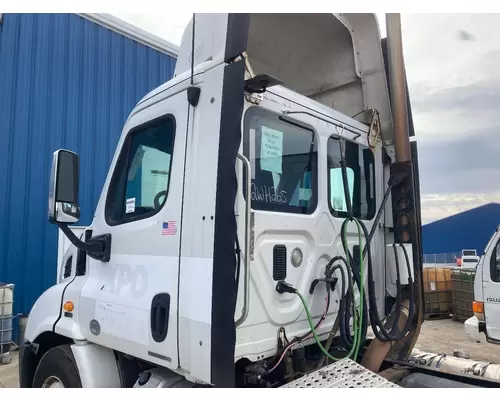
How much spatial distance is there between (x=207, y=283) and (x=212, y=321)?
167 millimetres

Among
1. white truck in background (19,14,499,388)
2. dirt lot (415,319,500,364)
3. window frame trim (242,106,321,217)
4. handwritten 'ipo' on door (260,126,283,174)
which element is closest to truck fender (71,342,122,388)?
white truck in background (19,14,499,388)

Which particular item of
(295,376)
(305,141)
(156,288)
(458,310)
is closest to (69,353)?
(156,288)

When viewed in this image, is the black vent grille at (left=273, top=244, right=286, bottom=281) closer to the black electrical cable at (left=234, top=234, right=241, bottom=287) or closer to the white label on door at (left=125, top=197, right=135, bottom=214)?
the black electrical cable at (left=234, top=234, right=241, bottom=287)

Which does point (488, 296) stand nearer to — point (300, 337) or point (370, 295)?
point (370, 295)

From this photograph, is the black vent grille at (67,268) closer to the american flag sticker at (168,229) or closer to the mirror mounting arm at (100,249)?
the mirror mounting arm at (100,249)

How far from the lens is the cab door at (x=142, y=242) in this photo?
7.03 feet

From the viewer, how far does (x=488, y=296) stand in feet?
18.9

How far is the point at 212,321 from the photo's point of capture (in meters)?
1.86

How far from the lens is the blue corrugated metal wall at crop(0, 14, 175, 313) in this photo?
7.21m

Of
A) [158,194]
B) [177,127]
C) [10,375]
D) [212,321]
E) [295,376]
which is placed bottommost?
[10,375]

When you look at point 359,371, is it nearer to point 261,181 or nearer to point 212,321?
point 212,321

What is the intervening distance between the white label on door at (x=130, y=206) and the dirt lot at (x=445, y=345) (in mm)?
3834

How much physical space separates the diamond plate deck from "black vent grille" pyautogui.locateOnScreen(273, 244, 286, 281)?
0.53 metres

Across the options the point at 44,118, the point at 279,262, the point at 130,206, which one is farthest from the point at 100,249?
the point at 44,118
